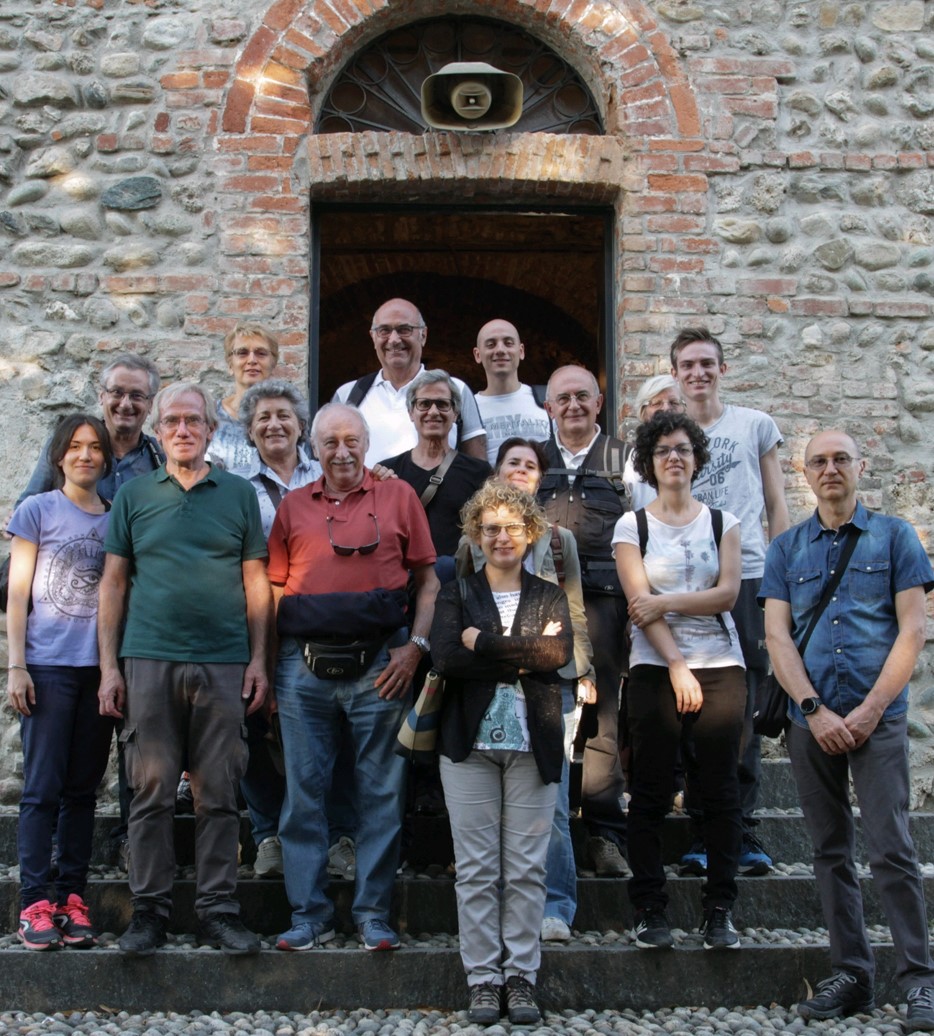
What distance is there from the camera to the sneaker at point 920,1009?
12.6 ft

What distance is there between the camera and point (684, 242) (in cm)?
648

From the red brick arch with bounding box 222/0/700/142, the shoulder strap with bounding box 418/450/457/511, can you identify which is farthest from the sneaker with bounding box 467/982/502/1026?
the red brick arch with bounding box 222/0/700/142

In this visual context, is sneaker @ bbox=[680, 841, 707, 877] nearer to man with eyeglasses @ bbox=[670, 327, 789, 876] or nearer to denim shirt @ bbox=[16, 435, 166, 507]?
man with eyeglasses @ bbox=[670, 327, 789, 876]

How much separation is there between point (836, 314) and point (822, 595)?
2.63 meters

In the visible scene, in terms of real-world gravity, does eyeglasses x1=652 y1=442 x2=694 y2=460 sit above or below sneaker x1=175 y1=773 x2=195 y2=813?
above

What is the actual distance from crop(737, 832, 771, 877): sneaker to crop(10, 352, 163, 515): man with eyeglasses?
8.46ft

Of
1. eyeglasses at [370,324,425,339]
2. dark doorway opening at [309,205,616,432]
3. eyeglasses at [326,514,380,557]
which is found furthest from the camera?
dark doorway opening at [309,205,616,432]

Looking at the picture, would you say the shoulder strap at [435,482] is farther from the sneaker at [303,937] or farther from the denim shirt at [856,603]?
the sneaker at [303,937]

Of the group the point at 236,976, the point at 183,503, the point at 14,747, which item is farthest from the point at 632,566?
the point at 14,747

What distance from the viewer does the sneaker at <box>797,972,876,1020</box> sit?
4.01m

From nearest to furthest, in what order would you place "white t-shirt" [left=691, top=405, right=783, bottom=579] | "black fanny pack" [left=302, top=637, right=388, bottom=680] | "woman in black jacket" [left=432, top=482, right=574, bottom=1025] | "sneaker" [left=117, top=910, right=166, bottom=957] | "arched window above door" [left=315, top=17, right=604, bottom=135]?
"woman in black jacket" [left=432, top=482, right=574, bottom=1025], "sneaker" [left=117, top=910, right=166, bottom=957], "black fanny pack" [left=302, top=637, right=388, bottom=680], "white t-shirt" [left=691, top=405, right=783, bottom=579], "arched window above door" [left=315, top=17, right=604, bottom=135]

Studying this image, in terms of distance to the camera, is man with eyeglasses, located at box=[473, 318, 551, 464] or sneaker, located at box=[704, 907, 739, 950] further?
man with eyeglasses, located at box=[473, 318, 551, 464]

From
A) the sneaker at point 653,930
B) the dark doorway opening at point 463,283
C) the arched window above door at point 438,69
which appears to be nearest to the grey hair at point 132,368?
the arched window above door at point 438,69

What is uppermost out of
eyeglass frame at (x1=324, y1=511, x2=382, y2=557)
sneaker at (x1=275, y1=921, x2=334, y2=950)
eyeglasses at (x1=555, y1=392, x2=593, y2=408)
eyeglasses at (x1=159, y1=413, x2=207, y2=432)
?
eyeglasses at (x1=555, y1=392, x2=593, y2=408)
